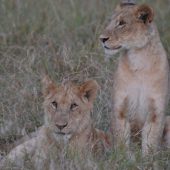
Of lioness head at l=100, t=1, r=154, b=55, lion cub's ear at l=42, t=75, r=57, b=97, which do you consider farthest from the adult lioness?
lion cub's ear at l=42, t=75, r=57, b=97

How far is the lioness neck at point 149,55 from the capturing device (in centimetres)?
605

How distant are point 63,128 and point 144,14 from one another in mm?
983

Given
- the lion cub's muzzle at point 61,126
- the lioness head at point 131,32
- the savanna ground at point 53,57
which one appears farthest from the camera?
the savanna ground at point 53,57

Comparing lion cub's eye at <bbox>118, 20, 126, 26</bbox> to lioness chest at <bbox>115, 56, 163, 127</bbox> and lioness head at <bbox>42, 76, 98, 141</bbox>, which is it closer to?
lioness chest at <bbox>115, 56, 163, 127</bbox>

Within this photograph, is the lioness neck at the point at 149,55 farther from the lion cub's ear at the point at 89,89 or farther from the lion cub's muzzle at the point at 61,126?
the lion cub's muzzle at the point at 61,126

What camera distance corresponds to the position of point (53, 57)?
24.5 ft

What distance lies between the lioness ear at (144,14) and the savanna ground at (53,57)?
799 millimetres

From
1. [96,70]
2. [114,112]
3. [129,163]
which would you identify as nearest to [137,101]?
[114,112]

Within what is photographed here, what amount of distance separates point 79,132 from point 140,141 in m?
0.62

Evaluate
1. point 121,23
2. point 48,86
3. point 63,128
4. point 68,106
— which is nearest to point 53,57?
point 121,23

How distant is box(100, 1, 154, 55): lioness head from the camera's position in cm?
599

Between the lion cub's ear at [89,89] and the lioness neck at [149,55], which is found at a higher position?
the lioness neck at [149,55]

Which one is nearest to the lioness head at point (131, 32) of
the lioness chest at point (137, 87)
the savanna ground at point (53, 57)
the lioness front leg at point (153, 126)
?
the lioness chest at point (137, 87)

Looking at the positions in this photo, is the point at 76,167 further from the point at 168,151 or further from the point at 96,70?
the point at 96,70
